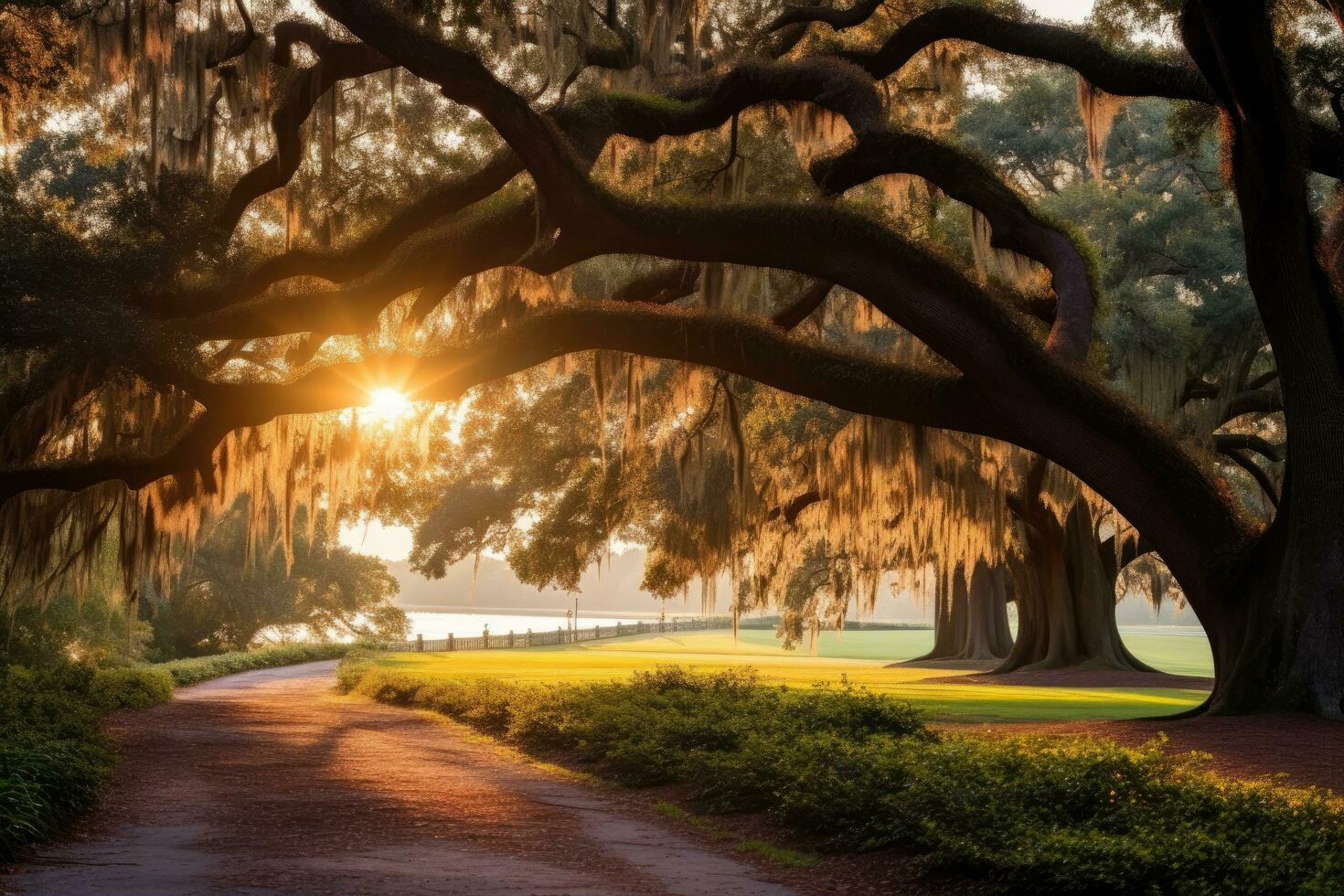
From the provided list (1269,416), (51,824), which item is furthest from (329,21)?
(1269,416)

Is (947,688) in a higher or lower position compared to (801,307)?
lower

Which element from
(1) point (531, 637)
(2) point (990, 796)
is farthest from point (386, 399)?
(1) point (531, 637)

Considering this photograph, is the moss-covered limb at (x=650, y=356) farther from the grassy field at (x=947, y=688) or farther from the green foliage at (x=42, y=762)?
the green foliage at (x=42, y=762)

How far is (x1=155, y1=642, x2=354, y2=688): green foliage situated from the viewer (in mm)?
32800

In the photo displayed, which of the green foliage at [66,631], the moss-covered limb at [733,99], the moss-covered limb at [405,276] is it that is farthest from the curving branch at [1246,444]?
the green foliage at [66,631]

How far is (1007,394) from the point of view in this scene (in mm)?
11352

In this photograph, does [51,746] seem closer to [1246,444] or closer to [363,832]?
[363,832]

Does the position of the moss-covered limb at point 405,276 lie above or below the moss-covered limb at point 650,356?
above

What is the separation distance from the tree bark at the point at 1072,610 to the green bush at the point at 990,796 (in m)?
19.0

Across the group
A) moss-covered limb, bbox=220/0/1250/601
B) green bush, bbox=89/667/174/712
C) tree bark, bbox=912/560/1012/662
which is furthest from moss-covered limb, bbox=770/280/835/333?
tree bark, bbox=912/560/1012/662

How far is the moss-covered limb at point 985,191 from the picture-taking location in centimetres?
1186

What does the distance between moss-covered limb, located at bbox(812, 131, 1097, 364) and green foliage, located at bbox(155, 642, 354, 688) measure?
71.6 ft

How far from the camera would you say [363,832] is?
8.36 m

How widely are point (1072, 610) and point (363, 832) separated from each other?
85.5 ft
